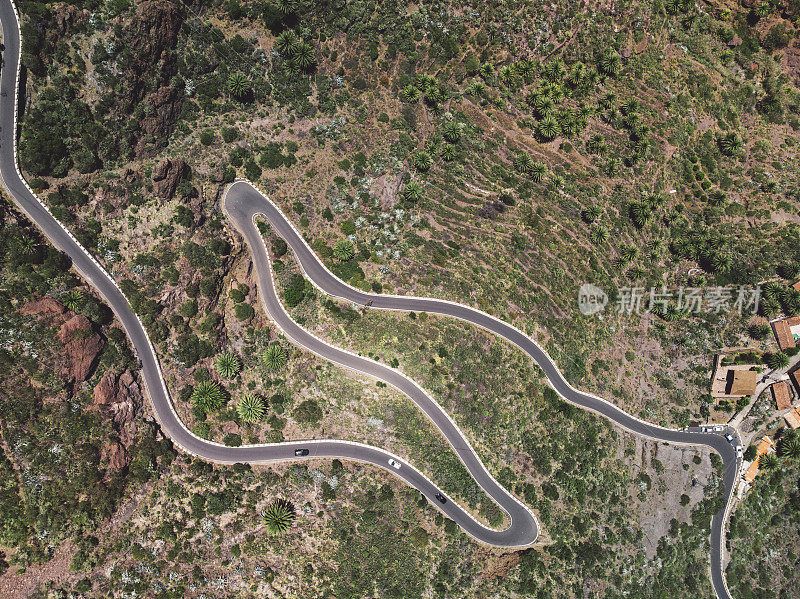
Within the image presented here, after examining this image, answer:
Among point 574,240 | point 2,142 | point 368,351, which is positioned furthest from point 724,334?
point 2,142

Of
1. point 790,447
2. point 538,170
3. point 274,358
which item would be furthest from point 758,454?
point 274,358

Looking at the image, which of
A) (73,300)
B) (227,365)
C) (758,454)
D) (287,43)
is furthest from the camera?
(758,454)

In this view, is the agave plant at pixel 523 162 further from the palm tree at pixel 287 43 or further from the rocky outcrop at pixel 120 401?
the rocky outcrop at pixel 120 401

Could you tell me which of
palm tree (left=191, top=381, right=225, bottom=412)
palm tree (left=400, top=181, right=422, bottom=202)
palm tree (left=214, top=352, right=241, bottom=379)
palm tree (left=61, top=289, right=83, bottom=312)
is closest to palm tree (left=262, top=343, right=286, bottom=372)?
palm tree (left=214, top=352, right=241, bottom=379)

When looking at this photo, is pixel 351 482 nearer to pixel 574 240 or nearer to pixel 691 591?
pixel 574 240

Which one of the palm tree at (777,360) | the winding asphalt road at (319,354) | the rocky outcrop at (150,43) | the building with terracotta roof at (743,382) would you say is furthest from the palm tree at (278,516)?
the palm tree at (777,360)

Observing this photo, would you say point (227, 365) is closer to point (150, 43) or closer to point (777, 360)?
point (150, 43)
